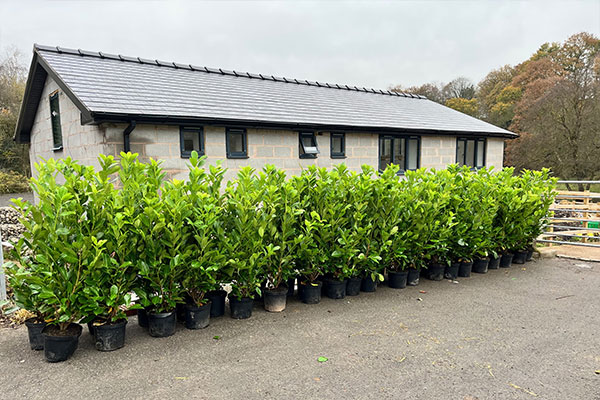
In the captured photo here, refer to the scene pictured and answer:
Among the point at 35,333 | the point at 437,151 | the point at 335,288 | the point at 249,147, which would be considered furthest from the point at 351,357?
the point at 437,151

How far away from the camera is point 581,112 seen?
2388 cm

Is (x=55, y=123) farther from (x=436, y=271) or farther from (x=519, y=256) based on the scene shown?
(x=519, y=256)

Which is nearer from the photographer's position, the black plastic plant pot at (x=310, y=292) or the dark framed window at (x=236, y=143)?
the black plastic plant pot at (x=310, y=292)

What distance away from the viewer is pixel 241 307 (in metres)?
4.20

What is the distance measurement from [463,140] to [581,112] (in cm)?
1379

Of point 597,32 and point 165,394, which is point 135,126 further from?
point 597,32

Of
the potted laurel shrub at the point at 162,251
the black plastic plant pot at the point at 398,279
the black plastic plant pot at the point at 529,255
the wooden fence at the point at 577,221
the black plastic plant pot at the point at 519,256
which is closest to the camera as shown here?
the potted laurel shrub at the point at 162,251

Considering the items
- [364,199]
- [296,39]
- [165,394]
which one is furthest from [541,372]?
[296,39]

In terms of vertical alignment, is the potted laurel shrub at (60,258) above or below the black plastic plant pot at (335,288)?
above

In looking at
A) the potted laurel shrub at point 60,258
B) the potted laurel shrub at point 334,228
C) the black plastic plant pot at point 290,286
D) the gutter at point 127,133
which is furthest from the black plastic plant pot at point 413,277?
the gutter at point 127,133

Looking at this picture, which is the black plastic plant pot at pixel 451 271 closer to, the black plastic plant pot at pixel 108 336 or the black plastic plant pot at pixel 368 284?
the black plastic plant pot at pixel 368 284

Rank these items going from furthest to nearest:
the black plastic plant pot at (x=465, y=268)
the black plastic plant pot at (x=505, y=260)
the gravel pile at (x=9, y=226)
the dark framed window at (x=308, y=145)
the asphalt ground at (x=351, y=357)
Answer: the dark framed window at (x=308, y=145), the gravel pile at (x=9, y=226), the black plastic plant pot at (x=505, y=260), the black plastic plant pot at (x=465, y=268), the asphalt ground at (x=351, y=357)

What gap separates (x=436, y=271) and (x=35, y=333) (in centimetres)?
495

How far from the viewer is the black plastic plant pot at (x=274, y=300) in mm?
4398
